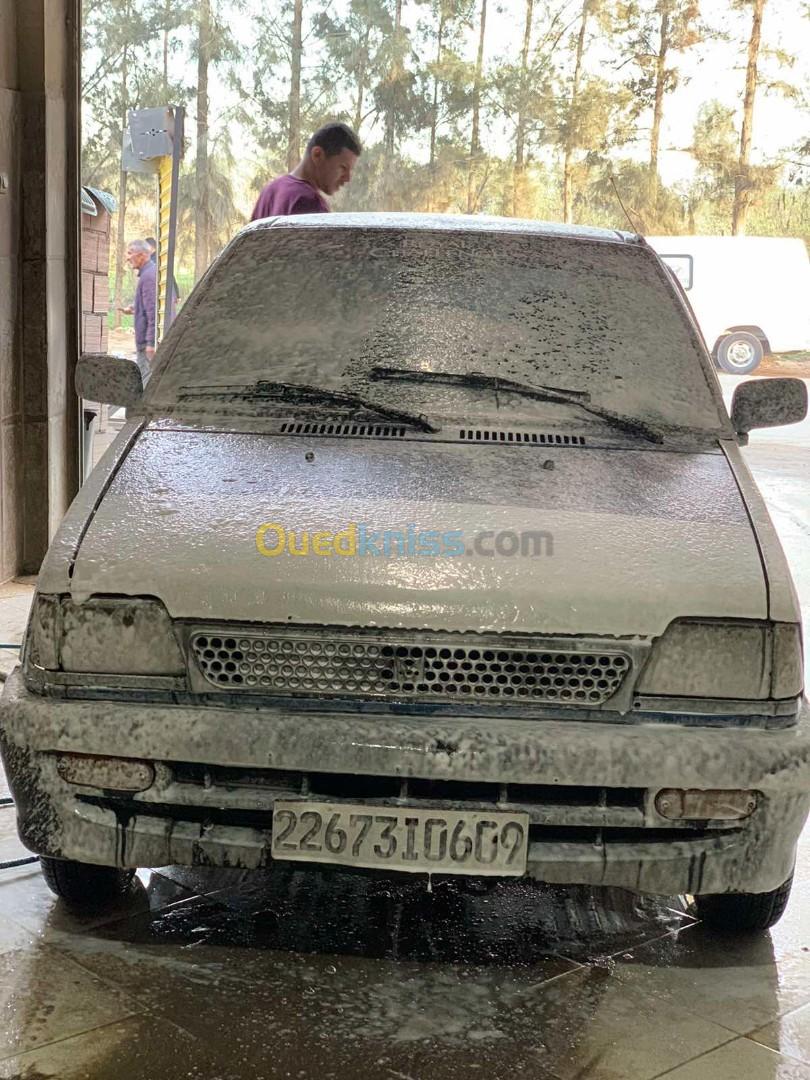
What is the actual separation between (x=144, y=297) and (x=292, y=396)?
8.87 metres

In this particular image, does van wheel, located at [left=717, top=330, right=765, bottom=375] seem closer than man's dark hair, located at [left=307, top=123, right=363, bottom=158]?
No

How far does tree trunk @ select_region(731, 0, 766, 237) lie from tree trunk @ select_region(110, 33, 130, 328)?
201 inches

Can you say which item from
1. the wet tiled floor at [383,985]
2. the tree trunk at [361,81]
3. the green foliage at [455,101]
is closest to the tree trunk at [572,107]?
the green foliage at [455,101]

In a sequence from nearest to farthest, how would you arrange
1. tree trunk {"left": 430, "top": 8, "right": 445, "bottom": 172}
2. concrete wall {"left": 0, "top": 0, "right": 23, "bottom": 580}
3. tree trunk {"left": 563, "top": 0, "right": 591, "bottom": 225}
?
concrete wall {"left": 0, "top": 0, "right": 23, "bottom": 580} → tree trunk {"left": 563, "top": 0, "right": 591, "bottom": 225} → tree trunk {"left": 430, "top": 8, "right": 445, "bottom": 172}

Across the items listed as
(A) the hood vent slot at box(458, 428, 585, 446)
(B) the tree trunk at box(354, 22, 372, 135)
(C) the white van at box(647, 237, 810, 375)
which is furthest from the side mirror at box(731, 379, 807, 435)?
(B) the tree trunk at box(354, 22, 372, 135)

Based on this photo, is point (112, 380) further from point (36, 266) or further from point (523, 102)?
point (523, 102)

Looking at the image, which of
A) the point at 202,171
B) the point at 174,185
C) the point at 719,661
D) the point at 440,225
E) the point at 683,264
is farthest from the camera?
the point at 683,264

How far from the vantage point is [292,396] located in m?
3.48

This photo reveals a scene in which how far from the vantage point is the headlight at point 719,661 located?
2697 mm

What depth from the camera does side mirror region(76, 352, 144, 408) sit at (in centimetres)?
369

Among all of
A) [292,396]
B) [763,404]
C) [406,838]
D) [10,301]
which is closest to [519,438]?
[292,396]

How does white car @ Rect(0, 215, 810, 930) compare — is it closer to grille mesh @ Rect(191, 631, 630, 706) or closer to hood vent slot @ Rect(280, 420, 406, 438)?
grille mesh @ Rect(191, 631, 630, 706)

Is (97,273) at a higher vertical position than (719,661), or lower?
higher

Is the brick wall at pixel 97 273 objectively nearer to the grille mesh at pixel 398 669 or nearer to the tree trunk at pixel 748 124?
the tree trunk at pixel 748 124
